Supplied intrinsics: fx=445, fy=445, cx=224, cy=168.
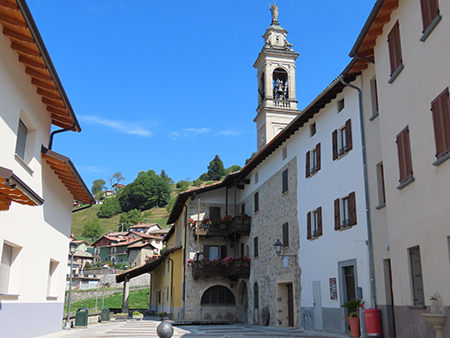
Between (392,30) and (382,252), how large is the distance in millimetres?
6030

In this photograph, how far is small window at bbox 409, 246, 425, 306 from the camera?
9188 mm

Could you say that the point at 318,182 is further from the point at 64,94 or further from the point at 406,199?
the point at 64,94

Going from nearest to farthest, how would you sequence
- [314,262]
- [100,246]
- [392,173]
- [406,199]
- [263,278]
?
[406,199] → [392,173] → [314,262] → [263,278] → [100,246]

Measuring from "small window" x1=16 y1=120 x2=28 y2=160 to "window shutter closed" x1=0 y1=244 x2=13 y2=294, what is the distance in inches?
82.1

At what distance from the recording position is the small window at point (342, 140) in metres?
15.2

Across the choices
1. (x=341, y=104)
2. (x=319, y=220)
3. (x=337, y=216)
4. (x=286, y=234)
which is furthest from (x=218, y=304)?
(x=341, y=104)

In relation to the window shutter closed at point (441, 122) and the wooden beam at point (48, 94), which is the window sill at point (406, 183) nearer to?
the window shutter closed at point (441, 122)

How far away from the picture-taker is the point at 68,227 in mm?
14742

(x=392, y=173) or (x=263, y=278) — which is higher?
(x=392, y=173)

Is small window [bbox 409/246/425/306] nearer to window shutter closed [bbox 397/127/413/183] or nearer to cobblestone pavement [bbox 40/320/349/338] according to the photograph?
window shutter closed [bbox 397/127/413/183]

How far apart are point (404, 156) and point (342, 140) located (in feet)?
20.4

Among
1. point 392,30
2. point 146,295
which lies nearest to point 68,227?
point 392,30

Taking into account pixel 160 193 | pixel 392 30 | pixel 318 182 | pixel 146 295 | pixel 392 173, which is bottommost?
pixel 146 295

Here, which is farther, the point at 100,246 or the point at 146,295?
the point at 100,246
